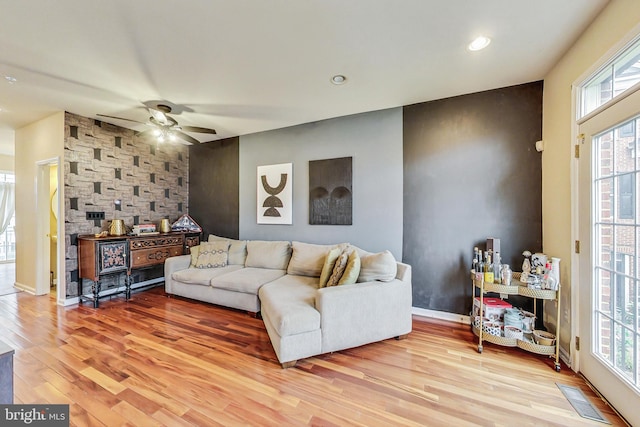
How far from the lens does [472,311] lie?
2.75 meters

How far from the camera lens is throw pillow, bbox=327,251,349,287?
2633 millimetres

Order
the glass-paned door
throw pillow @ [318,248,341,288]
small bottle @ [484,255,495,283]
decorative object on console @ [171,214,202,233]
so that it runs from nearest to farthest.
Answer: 1. the glass-paned door
2. small bottle @ [484,255,495,283]
3. throw pillow @ [318,248,341,288]
4. decorative object on console @ [171,214,202,233]

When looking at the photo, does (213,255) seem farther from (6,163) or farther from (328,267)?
(6,163)

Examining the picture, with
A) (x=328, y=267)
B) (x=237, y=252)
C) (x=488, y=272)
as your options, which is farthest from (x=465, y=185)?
(x=237, y=252)

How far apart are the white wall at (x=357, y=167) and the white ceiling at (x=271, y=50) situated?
38 centimetres

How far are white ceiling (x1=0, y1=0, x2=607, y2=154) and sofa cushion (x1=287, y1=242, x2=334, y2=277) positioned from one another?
188cm

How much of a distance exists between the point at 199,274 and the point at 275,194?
5.34 ft

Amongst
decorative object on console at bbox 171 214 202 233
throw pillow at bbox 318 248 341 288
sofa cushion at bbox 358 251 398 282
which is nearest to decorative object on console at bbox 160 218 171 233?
decorative object on console at bbox 171 214 202 233

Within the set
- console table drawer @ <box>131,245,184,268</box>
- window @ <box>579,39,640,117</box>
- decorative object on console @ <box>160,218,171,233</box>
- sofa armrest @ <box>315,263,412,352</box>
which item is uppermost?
window @ <box>579,39,640,117</box>

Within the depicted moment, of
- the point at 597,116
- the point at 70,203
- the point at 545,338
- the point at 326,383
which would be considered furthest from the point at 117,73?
the point at 545,338

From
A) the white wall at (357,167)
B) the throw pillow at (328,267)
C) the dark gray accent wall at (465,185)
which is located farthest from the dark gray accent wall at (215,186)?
the dark gray accent wall at (465,185)

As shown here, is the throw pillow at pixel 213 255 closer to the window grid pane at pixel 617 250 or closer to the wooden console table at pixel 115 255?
the wooden console table at pixel 115 255

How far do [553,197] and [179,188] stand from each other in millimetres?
5686

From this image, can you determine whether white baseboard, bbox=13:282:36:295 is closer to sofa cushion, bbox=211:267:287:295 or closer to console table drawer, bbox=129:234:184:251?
console table drawer, bbox=129:234:184:251
